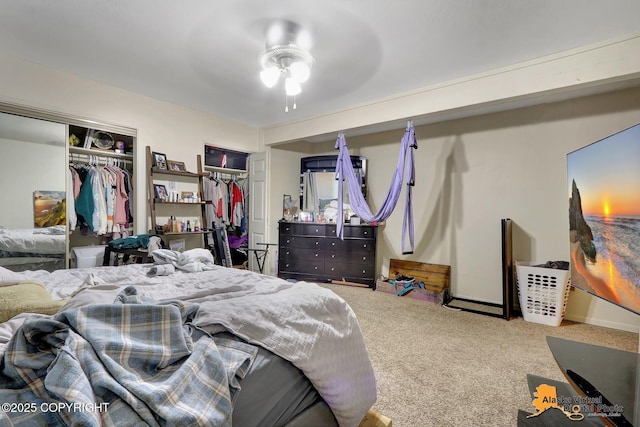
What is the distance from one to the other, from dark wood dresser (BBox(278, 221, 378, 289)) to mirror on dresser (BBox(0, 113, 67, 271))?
101 inches

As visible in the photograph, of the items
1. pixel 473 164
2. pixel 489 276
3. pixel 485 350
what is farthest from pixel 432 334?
pixel 473 164

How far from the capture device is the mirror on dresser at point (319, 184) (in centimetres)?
467

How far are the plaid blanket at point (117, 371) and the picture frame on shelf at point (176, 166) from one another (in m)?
3.09

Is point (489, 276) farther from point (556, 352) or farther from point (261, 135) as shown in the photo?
point (261, 135)

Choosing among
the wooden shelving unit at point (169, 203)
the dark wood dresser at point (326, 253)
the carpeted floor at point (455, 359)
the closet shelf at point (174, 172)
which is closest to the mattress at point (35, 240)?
the wooden shelving unit at point (169, 203)

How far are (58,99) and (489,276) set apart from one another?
16.3 ft

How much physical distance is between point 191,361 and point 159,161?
3.23 m

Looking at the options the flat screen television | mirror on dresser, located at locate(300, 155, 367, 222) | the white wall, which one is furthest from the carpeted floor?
the white wall

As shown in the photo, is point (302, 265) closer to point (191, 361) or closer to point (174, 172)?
point (174, 172)

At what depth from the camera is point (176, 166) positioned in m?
3.68

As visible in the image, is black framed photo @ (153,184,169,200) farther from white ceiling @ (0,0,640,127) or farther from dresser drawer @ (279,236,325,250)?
dresser drawer @ (279,236,325,250)

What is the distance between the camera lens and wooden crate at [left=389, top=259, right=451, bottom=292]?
3.80m

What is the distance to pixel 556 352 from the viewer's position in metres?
1.17

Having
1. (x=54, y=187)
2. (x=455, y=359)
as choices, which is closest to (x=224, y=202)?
(x=54, y=187)
